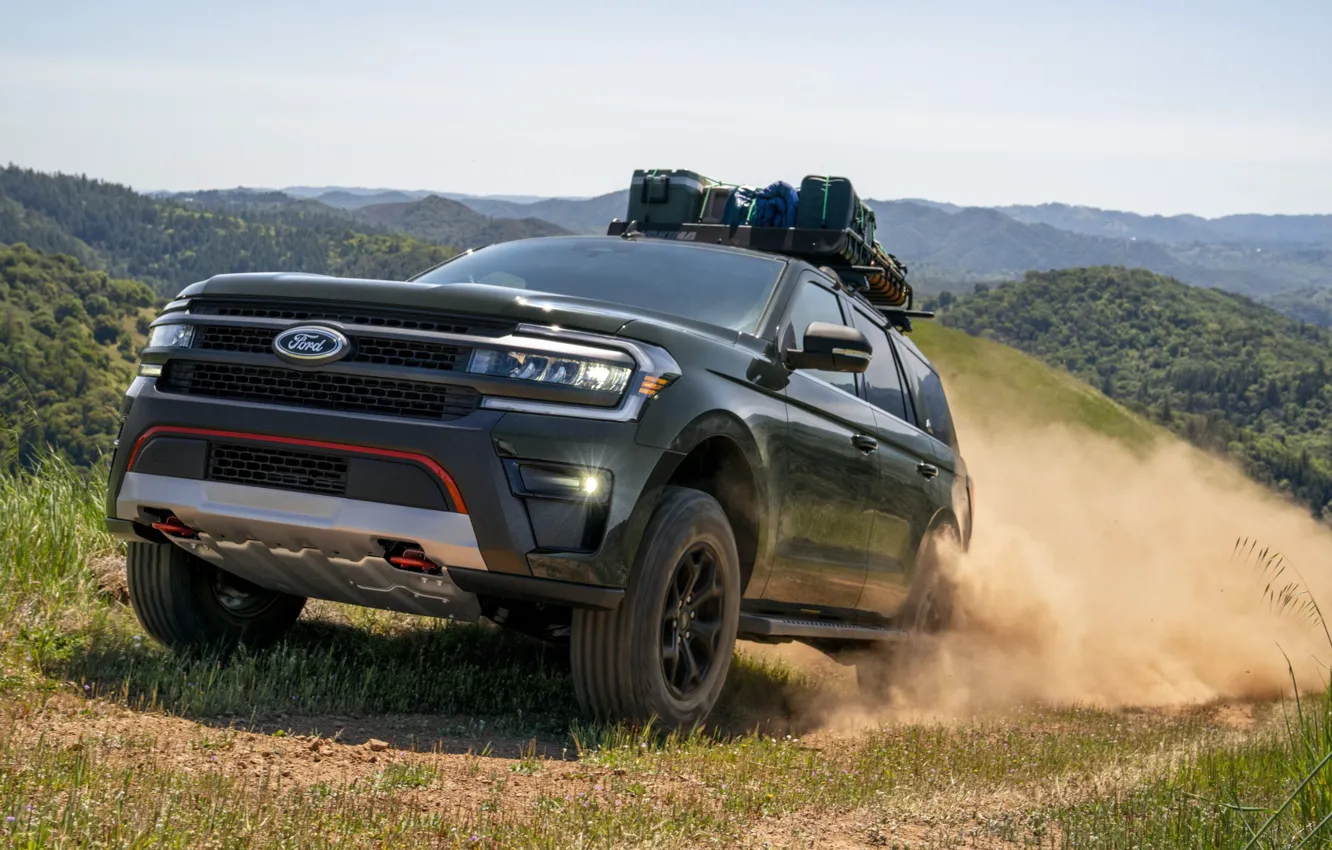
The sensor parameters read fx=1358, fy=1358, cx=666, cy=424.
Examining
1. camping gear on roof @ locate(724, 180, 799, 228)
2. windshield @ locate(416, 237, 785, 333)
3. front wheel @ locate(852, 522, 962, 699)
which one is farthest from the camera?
camping gear on roof @ locate(724, 180, 799, 228)

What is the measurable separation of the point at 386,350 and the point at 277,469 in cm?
52

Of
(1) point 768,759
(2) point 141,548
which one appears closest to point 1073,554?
(1) point 768,759

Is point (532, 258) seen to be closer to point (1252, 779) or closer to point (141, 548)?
point (141, 548)

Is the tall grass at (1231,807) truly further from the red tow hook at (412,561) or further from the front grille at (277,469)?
the front grille at (277,469)

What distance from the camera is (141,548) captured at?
17.4 feet

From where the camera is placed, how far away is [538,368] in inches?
171

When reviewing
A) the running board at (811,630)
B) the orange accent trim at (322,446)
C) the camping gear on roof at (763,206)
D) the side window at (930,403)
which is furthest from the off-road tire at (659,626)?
the camping gear on roof at (763,206)

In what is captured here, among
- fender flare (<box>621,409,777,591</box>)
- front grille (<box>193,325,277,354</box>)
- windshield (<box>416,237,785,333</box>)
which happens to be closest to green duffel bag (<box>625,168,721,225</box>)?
windshield (<box>416,237,785,333</box>)

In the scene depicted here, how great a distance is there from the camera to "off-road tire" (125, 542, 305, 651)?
5328mm

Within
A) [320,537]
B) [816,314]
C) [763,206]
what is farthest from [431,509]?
[763,206]

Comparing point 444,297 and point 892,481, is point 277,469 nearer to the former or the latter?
point 444,297

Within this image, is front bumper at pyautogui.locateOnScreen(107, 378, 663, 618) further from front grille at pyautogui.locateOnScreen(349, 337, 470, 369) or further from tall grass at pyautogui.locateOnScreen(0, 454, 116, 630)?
tall grass at pyautogui.locateOnScreen(0, 454, 116, 630)

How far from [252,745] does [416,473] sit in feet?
3.19

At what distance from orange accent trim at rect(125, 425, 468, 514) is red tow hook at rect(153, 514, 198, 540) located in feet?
0.74
